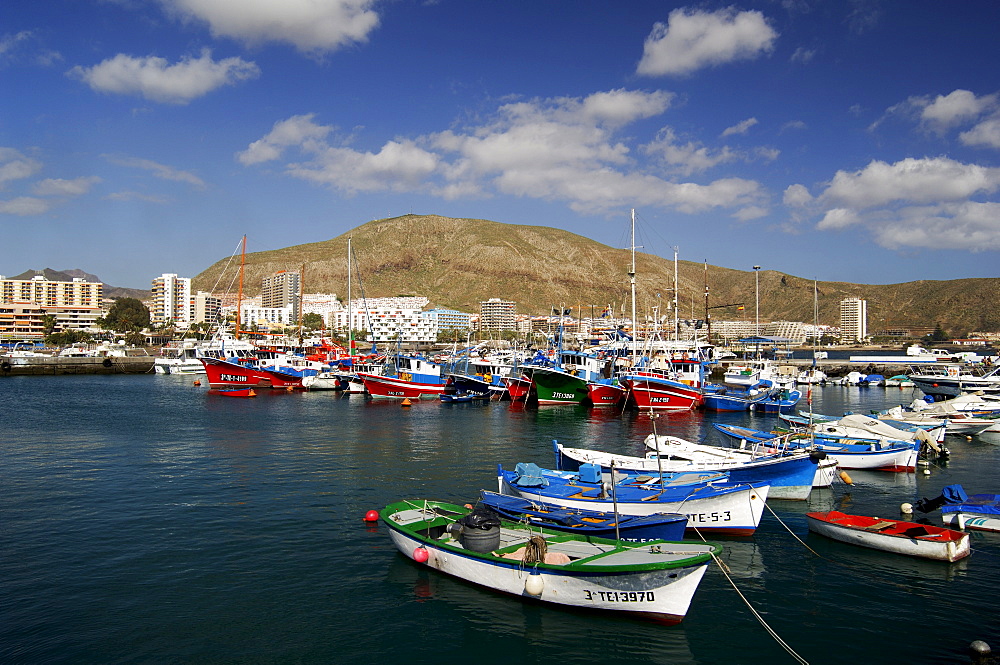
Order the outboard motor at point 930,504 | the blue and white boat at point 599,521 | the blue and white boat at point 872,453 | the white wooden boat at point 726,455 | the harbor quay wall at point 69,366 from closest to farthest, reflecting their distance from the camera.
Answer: the blue and white boat at point 599,521 → the outboard motor at point 930,504 → the white wooden boat at point 726,455 → the blue and white boat at point 872,453 → the harbor quay wall at point 69,366

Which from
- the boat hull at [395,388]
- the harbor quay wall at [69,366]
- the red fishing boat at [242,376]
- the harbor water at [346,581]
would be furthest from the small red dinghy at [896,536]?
the harbor quay wall at [69,366]

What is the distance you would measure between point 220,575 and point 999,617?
18.6 m

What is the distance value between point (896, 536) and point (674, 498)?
611cm

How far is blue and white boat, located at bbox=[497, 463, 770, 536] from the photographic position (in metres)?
17.7

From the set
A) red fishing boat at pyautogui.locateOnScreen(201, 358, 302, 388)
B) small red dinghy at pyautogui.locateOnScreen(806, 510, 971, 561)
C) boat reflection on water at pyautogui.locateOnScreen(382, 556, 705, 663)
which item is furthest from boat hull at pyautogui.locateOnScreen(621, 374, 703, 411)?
red fishing boat at pyautogui.locateOnScreen(201, 358, 302, 388)

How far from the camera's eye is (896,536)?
17.3 m

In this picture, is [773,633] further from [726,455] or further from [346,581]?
[726,455]

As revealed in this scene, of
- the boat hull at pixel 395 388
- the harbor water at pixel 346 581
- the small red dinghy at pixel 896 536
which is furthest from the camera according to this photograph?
the boat hull at pixel 395 388

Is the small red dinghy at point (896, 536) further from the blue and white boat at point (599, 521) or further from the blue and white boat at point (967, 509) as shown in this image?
the blue and white boat at point (599, 521)

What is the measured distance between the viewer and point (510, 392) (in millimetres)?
60500

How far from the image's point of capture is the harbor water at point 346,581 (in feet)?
41.5

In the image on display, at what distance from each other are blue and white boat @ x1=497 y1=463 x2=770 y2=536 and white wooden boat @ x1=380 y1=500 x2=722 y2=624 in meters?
2.84

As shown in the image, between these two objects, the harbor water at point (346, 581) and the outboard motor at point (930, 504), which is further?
the outboard motor at point (930, 504)

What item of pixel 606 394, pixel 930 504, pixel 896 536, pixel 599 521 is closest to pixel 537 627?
pixel 599 521
